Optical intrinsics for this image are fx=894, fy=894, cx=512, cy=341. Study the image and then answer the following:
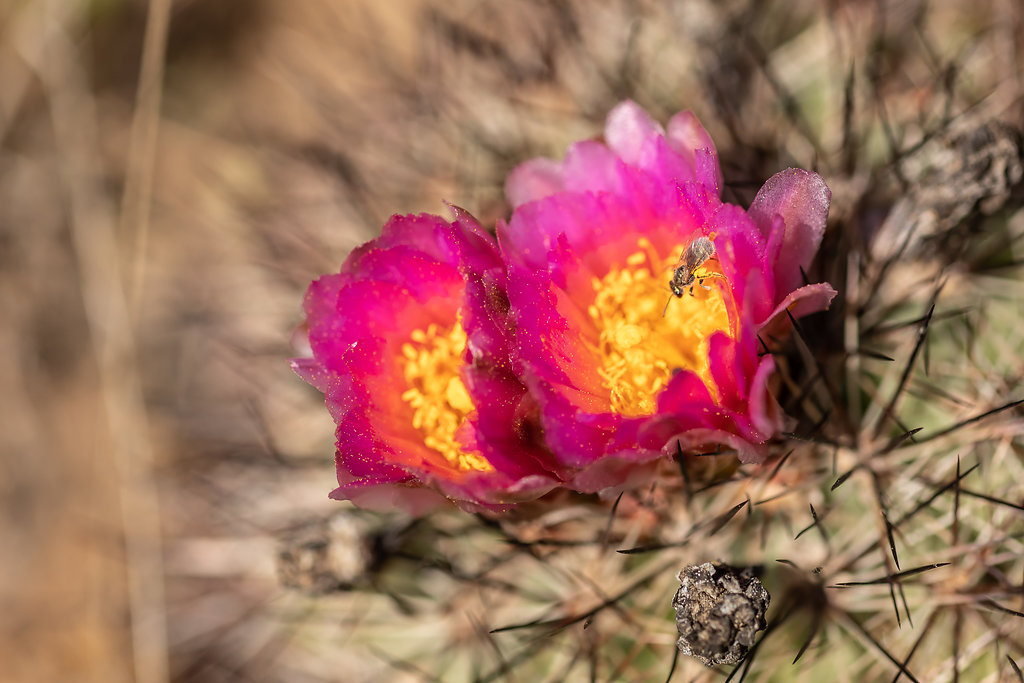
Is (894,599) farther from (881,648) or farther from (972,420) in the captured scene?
(972,420)

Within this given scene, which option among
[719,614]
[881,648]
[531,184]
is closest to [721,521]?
[719,614]

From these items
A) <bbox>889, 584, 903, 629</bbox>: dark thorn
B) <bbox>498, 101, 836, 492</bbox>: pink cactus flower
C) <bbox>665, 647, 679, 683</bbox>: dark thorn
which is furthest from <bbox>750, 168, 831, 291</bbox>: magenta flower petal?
<bbox>665, 647, 679, 683</bbox>: dark thorn

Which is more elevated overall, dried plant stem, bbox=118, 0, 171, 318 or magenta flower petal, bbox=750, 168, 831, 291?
dried plant stem, bbox=118, 0, 171, 318

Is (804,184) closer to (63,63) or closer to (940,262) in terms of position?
(940,262)

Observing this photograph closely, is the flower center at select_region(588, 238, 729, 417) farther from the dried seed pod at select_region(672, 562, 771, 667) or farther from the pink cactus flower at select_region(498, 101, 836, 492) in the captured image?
the dried seed pod at select_region(672, 562, 771, 667)

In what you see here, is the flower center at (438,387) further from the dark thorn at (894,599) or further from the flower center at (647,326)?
the dark thorn at (894,599)

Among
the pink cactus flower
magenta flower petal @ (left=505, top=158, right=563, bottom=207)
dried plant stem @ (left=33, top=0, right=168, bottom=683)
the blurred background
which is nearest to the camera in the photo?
the pink cactus flower

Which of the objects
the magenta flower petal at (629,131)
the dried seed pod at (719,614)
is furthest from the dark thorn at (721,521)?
the magenta flower petal at (629,131)
